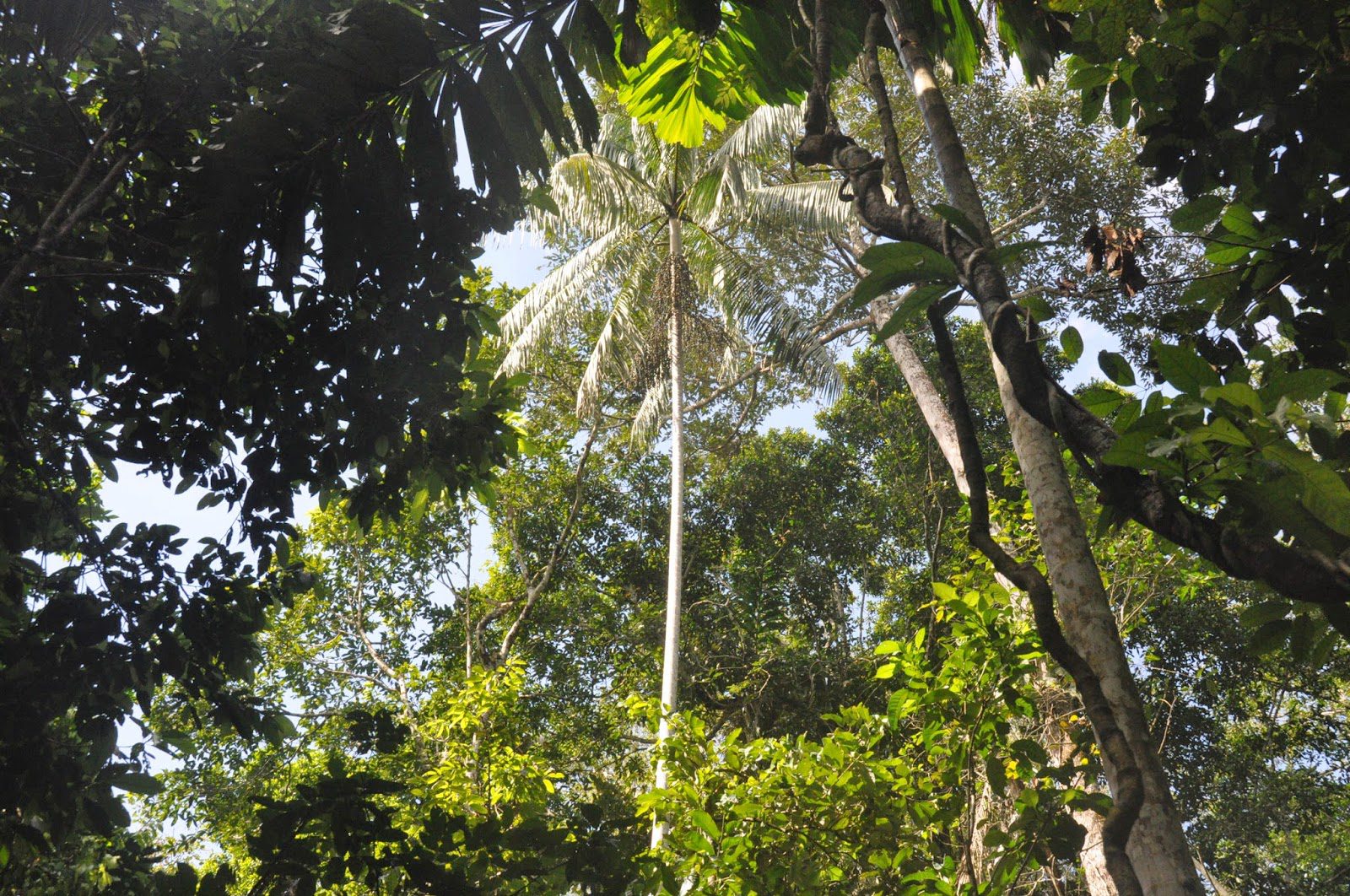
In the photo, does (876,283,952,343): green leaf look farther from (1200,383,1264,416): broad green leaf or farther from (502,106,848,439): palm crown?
(502,106,848,439): palm crown

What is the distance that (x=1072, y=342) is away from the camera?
4.40ft

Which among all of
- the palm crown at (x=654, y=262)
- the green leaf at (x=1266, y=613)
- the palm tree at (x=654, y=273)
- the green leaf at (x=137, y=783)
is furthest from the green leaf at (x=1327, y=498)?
the palm crown at (x=654, y=262)

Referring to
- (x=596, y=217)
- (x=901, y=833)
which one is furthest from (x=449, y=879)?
Result: (x=596, y=217)

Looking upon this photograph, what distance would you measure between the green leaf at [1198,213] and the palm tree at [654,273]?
8571mm

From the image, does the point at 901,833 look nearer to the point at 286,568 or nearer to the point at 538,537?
the point at 286,568

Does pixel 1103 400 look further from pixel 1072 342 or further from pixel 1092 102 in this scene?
pixel 1092 102

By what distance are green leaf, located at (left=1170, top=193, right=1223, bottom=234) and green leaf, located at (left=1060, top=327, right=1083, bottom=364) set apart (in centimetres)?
62

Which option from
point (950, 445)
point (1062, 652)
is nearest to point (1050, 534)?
point (1062, 652)

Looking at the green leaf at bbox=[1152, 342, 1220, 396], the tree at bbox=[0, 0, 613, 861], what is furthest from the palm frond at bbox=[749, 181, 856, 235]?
the green leaf at bbox=[1152, 342, 1220, 396]

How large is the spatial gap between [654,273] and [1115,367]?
34.8 ft

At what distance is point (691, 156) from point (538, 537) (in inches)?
196

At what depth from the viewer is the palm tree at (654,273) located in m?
10.7

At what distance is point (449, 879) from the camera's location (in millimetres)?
1866

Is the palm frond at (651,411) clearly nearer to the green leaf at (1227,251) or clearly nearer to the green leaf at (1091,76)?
the green leaf at (1091,76)
